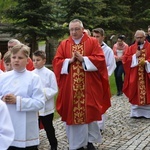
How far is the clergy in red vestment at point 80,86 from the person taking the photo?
635cm

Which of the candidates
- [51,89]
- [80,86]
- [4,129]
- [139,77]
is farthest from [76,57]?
[139,77]

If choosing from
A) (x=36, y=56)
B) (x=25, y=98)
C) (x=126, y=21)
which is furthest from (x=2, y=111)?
(x=126, y=21)

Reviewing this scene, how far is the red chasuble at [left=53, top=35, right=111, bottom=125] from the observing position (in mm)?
6367

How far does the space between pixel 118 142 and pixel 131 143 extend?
0.24m

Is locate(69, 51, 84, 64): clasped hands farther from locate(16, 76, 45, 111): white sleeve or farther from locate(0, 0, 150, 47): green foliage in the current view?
locate(0, 0, 150, 47): green foliage

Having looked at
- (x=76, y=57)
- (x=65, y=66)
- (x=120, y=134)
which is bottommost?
(x=120, y=134)

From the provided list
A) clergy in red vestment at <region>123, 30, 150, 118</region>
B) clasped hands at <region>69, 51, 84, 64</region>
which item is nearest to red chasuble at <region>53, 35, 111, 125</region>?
clasped hands at <region>69, 51, 84, 64</region>

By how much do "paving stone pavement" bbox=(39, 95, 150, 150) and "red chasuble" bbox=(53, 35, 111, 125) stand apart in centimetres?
70

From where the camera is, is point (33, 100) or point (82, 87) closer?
point (33, 100)

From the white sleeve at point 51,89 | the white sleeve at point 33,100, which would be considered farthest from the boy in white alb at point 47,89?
the white sleeve at point 33,100

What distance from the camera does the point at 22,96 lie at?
4.57 meters

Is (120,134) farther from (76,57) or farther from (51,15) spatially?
(51,15)

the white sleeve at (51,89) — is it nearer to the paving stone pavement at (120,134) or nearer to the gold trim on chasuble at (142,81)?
the paving stone pavement at (120,134)

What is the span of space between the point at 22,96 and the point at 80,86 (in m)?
1.97
